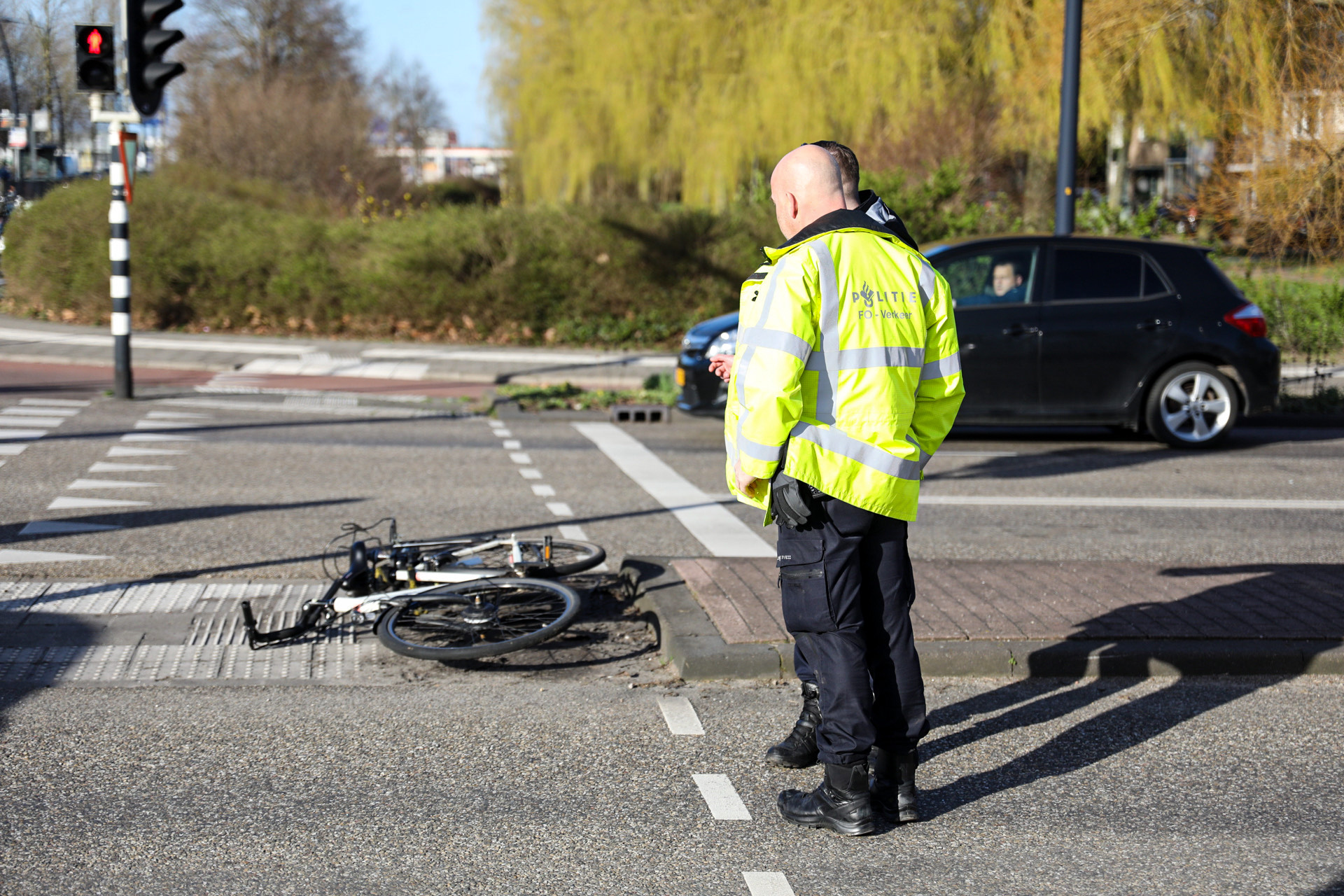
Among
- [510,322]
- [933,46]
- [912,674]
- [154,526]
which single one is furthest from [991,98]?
[912,674]

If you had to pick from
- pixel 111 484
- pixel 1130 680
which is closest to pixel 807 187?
pixel 1130 680

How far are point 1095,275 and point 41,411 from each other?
9313mm

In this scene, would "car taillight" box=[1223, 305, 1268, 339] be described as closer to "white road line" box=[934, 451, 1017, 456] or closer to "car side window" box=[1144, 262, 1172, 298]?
"car side window" box=[1144, 262, 1172, 298]

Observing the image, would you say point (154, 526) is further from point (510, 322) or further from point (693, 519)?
point (510, 322)

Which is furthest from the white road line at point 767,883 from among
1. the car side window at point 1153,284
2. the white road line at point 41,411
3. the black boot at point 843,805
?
the white road line at point 41,411

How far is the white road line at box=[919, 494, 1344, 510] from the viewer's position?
834 cm

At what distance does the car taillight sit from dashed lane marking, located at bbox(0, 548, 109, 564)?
8697 millimetres

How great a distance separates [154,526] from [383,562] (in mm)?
2466

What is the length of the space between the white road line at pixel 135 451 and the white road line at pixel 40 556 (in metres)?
3.04

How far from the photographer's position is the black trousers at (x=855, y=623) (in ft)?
11.2

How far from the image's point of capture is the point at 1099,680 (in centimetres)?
487

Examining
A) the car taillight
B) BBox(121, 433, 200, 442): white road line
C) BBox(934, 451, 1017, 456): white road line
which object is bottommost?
BBox(934, 451, 1017, 456): white road line

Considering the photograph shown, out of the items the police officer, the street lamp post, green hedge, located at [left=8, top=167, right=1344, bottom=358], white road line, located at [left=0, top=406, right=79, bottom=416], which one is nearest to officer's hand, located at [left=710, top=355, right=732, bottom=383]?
the police officer

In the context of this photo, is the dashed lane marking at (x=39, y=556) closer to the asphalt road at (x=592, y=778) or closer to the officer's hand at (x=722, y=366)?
the asphalt road at (x=592, y=778)
